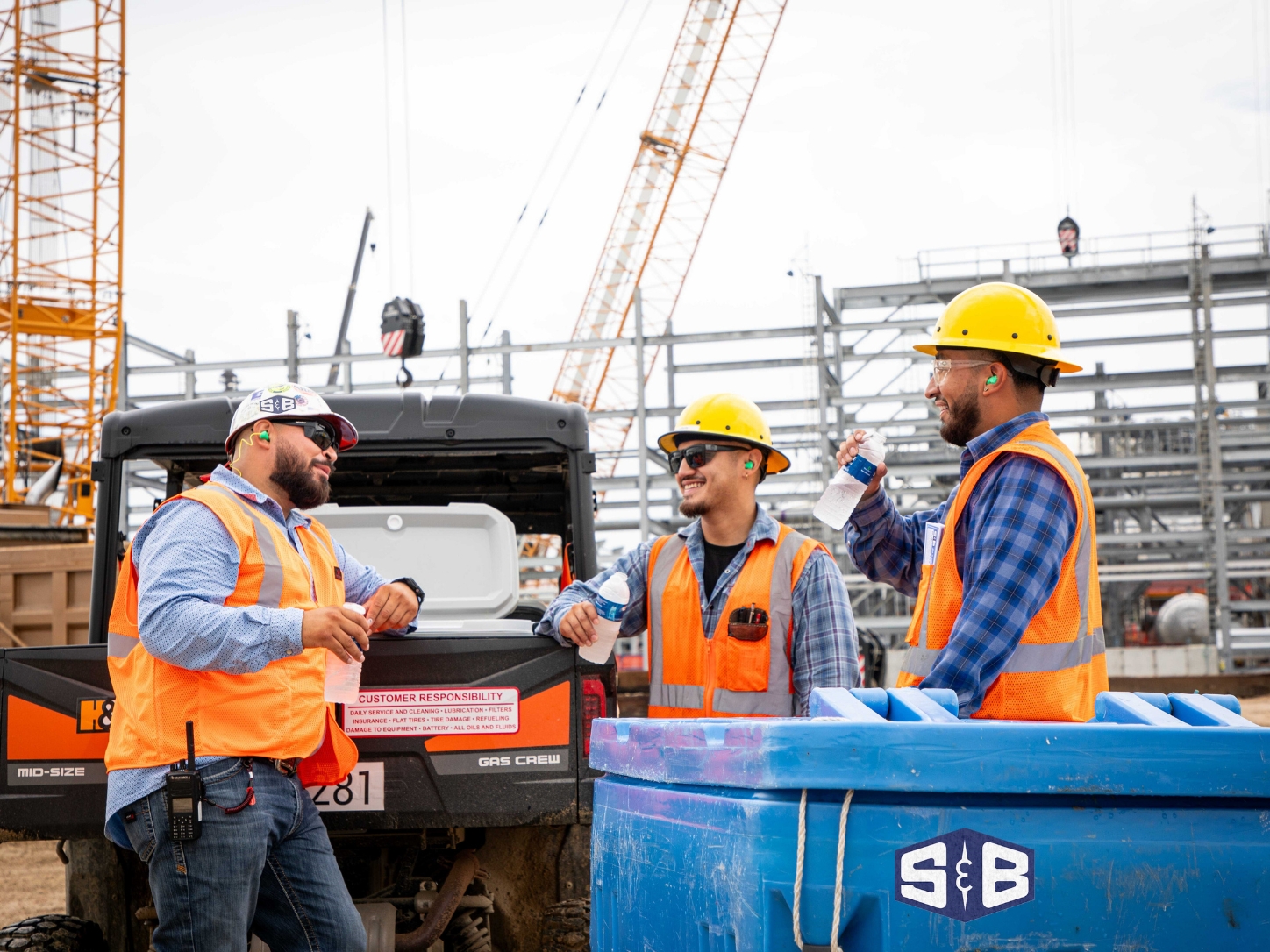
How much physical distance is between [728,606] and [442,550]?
1543 millimetres

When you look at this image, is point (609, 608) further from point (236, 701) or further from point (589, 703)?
point (236, 701)

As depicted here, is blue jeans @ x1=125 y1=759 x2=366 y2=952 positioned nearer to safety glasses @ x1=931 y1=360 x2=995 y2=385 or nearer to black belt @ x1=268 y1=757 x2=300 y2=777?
black belt @ x1=268 y1=757 x2=300 y2=777

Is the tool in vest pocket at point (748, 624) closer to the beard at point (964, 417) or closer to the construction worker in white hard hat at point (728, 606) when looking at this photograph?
the construction worker in white hard hat at point (728, 606)

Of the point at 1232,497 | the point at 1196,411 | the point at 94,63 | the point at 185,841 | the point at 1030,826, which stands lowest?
the point at 185,841

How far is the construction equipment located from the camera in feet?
13.5

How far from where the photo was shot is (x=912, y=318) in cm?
2116

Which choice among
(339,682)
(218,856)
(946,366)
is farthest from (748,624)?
(218,856)

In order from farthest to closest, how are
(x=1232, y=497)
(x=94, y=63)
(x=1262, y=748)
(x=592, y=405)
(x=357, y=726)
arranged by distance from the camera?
(x=94, y=63)
(x=592, y=405)
(x=1232, y=497)
(x=357, y=726)
(x=1262, y=748)

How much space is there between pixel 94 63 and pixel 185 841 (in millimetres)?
41561

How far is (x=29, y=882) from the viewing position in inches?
352

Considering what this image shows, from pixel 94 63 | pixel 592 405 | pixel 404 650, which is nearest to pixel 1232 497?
pixel 592 405

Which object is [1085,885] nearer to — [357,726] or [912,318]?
[357,726]

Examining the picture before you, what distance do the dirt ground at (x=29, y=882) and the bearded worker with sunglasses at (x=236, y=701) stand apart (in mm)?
4776

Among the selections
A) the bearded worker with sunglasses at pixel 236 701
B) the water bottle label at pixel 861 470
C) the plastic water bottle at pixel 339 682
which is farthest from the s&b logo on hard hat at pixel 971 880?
the plastic water bottle at pixel 339 682
